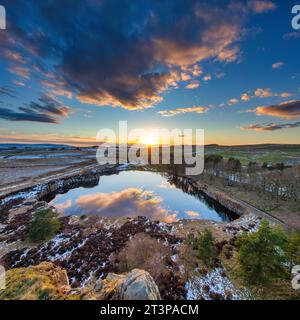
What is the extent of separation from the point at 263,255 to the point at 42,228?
2293cm

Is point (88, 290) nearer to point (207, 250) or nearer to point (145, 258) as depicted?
point (145, 258)

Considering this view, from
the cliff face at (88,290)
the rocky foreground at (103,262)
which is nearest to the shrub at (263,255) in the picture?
the rocky foreground at (103,262)

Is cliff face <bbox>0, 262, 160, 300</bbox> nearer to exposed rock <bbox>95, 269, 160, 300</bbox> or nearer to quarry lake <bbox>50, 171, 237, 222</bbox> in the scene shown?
exposed rock <bbox>95, 269, 160, 300</bbox>

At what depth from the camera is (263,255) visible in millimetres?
10602

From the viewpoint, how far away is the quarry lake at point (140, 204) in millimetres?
29414

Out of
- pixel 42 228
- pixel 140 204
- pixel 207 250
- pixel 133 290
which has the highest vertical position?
pixel 133 290

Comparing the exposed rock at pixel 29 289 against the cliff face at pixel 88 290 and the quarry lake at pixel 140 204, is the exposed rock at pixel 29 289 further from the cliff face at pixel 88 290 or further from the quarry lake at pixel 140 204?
the quarry lake at pixel 140 204

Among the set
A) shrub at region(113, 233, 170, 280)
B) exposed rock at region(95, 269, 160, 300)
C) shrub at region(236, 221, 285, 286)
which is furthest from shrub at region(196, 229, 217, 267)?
exposed rock at region(95, 269, 160, 300)

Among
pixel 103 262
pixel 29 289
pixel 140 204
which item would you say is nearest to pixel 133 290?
pixel 29 289

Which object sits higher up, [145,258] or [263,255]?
[263,255]

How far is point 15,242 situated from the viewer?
1845 cm

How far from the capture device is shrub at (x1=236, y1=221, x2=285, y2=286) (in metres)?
10.3

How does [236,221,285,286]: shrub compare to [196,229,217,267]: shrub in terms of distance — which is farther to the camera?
[196,229,217,267]: shrub

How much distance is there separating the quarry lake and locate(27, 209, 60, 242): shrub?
8.65 metres
